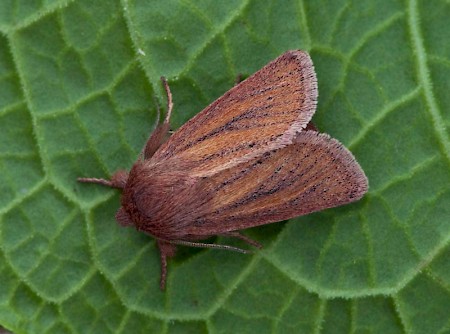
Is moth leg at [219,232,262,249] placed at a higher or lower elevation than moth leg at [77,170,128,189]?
lower

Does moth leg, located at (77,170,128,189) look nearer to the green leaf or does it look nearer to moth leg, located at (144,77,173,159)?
the green leaf

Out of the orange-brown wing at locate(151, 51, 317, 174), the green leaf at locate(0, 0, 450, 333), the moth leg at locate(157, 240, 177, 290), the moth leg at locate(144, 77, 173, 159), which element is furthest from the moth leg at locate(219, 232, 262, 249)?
the moth leg at locate(144, 77, 173, 159)

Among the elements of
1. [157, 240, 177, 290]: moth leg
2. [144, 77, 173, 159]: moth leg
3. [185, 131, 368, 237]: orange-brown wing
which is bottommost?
[157, 240, 177, 290]: moth leg

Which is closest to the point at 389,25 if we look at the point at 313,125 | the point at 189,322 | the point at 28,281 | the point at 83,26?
the point at 313,125

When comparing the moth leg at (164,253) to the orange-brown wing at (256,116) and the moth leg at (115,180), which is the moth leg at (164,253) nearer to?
the moth leg at (115,180)

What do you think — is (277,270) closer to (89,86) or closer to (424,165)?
(424,165)

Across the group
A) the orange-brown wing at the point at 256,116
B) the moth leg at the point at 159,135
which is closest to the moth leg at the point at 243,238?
the orange-brown wing at the point at 256,116
